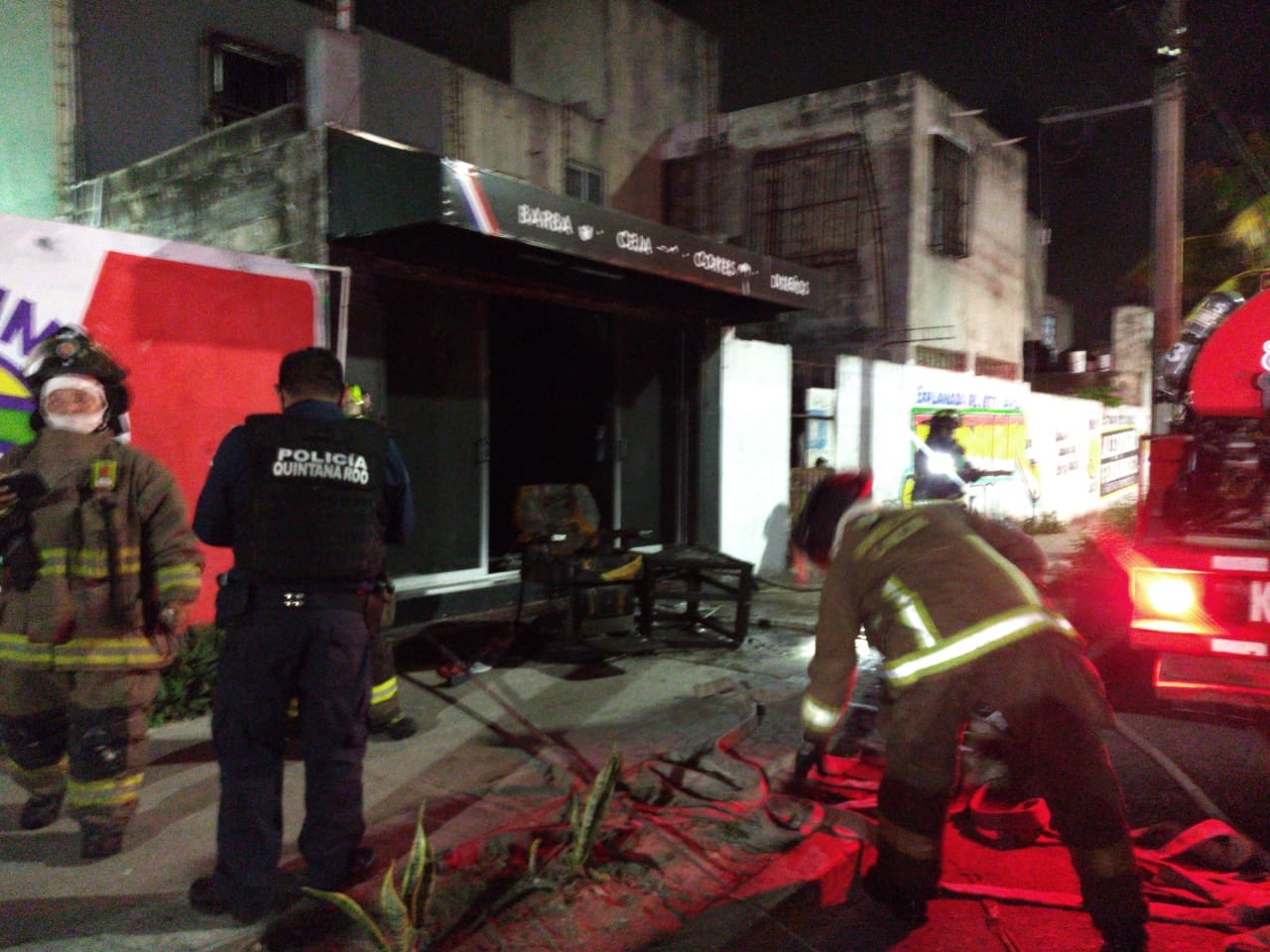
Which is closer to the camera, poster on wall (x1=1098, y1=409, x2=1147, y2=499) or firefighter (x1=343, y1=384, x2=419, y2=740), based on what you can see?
firefighter (x1=343, y1=384, x2=419, y2=740)

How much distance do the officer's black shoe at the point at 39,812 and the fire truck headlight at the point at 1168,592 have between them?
15.3 ft

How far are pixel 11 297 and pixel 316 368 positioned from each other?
2.75 m

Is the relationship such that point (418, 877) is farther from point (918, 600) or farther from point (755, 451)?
point (755, 451)

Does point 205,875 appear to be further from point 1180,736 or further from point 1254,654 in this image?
point 1180,736

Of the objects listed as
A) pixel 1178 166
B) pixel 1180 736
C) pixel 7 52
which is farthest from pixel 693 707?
pixel 7 52

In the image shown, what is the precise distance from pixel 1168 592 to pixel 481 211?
4087 millimetres

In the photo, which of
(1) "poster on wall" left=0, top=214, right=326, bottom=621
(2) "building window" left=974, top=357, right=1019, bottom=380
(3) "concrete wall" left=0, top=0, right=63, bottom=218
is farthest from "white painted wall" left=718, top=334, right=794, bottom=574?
(2) "building window" left=974, top=357, right=1019, bottom=380

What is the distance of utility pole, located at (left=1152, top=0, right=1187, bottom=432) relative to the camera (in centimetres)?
946

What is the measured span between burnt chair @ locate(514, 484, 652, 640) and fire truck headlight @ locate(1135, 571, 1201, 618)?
9.76 ft

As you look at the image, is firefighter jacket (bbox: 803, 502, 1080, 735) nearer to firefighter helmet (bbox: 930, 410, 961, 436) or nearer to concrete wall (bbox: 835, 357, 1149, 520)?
firefighter helmet (bbox: 930, 410, 961, 436)

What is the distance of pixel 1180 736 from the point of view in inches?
197

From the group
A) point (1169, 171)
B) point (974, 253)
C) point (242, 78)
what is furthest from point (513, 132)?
point (974, 253)

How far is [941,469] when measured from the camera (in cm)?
376

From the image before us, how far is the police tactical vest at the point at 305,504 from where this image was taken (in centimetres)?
280
